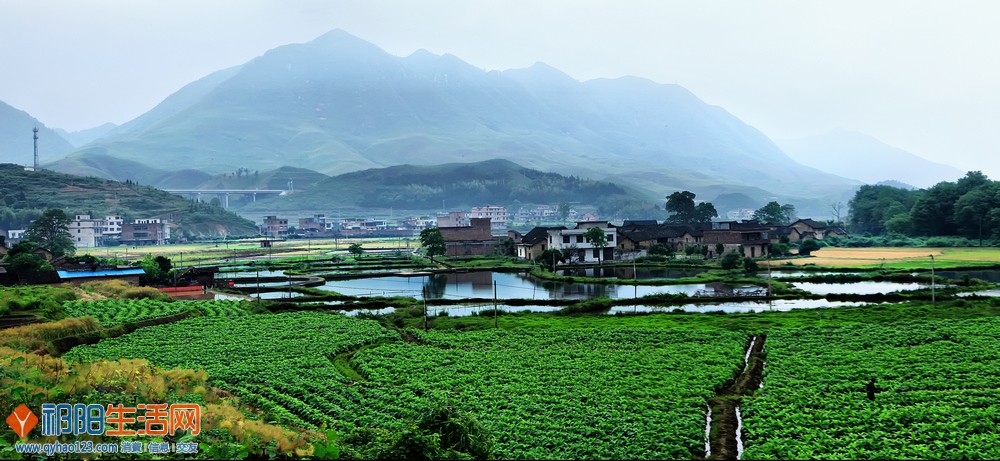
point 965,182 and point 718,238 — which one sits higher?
point 965,182

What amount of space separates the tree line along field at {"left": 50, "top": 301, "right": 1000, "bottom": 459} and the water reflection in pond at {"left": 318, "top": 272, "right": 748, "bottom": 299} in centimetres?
1180

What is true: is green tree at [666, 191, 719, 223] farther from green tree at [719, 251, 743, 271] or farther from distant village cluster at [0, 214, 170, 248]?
distant village cluster at [0, 214, 170, 248]

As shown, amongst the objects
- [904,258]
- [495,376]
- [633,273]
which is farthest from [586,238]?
[495,376]

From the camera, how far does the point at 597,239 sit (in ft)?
194

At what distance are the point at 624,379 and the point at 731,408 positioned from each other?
2895mm

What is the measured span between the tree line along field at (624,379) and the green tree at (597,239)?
3130 cm

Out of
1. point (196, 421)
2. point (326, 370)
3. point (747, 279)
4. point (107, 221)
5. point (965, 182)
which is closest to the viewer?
point (196, 421)

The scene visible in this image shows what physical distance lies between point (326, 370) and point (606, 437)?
30.2 ft

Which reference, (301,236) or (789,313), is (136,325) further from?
(301,236)

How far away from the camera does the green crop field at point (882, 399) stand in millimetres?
12844

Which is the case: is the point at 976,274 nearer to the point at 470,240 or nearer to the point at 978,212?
the point at 978,212

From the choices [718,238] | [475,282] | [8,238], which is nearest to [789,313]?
[475,282]

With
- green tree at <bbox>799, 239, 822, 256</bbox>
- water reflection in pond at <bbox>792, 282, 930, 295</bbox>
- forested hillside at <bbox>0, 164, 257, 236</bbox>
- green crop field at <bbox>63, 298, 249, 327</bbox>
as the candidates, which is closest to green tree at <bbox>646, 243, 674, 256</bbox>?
green tree at <bbox>799, 239, 822, 256</bbox>

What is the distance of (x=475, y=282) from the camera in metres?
48.5
